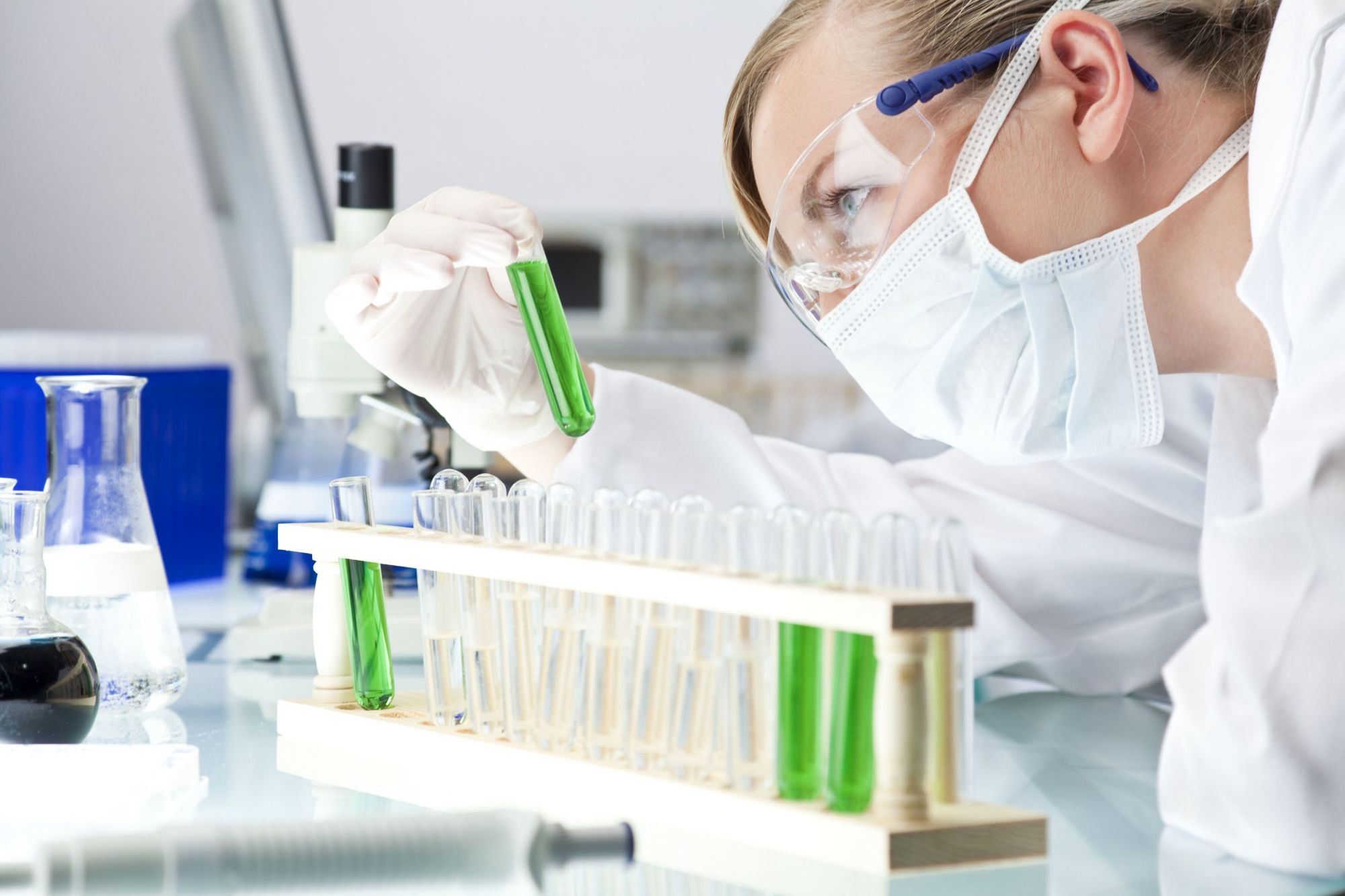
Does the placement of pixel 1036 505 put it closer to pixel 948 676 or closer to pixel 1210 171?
pixel 1210 171

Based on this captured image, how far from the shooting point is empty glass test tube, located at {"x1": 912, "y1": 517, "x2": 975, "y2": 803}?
78 centimetres

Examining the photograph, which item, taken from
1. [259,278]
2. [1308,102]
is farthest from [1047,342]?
[259,278]

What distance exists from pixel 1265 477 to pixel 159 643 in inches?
36.2

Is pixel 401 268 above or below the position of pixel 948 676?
above

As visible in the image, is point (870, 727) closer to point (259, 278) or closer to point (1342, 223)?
point (1342, 223)

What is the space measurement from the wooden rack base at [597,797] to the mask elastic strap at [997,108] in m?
0.67

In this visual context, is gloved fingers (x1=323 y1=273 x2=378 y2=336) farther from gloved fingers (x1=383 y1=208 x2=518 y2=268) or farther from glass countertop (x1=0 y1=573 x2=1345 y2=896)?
glass countertop (x1=0 y1=573 x2=1345 y2=896)

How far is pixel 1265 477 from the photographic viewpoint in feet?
2.82

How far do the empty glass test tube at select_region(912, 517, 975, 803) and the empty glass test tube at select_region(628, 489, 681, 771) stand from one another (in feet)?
0.60

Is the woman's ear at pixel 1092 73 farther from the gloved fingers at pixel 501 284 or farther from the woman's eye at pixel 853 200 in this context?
the gloved fingers at pixel 501 284

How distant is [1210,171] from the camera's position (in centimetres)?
125

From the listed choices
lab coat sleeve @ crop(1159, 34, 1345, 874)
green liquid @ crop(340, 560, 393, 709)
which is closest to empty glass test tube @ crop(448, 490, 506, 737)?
green liquid @ crop(340, 560, 393, 709)

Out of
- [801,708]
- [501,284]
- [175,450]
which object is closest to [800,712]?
[801,708]

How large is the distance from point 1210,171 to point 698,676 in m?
0.73
